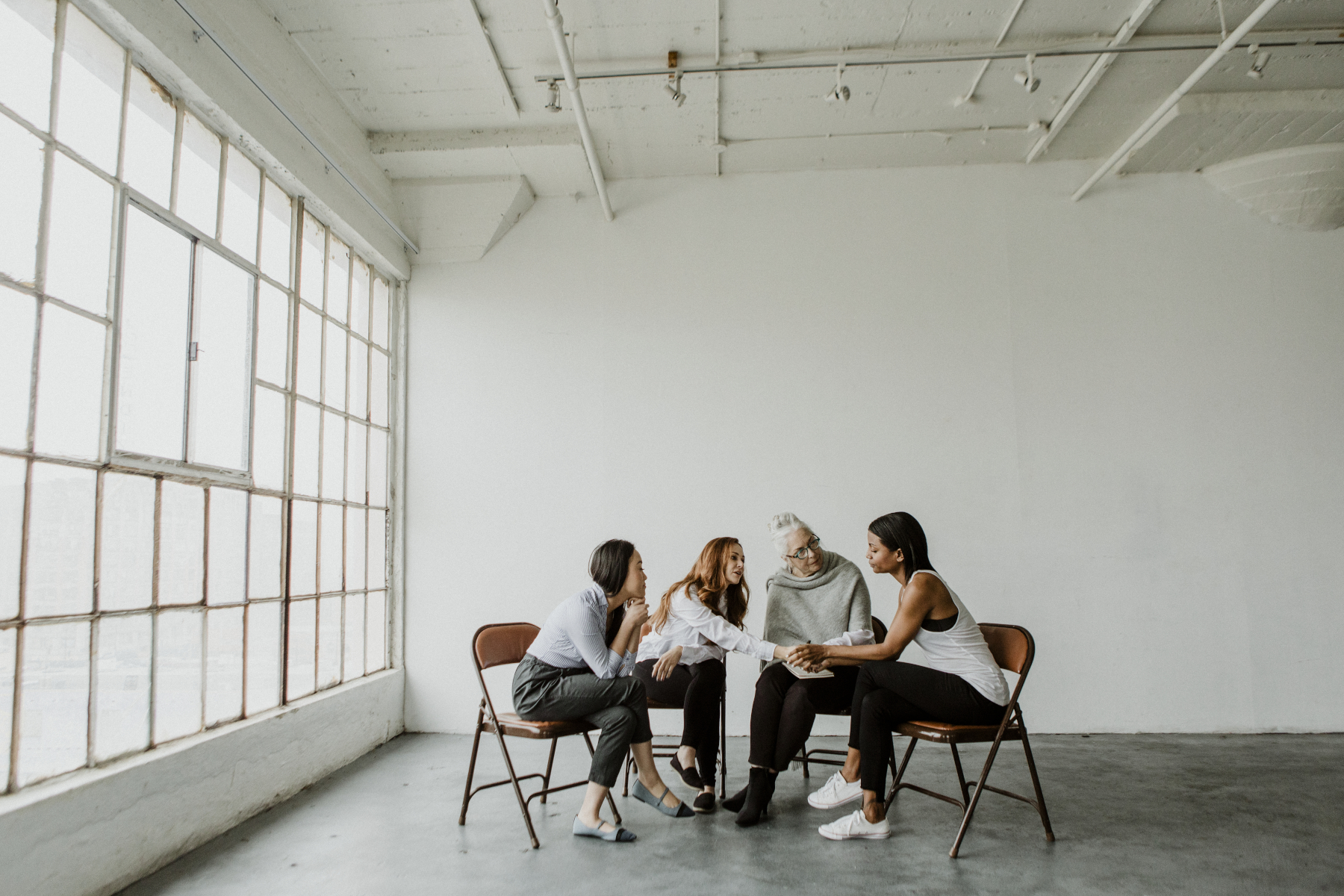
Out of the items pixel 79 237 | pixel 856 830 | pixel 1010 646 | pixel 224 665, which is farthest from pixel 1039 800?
pixel 79 237

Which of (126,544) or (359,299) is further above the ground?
(359,299)

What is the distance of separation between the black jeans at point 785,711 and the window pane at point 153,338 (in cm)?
258

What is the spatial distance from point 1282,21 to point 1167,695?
3838 mm

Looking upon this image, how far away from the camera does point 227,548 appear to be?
365 cm

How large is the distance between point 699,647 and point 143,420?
2433mm

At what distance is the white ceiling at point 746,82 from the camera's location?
13.8ft

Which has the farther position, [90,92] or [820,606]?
[820,606]

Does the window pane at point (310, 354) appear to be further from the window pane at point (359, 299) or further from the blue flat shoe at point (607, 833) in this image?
the blue flat shoe at point (607, 833)

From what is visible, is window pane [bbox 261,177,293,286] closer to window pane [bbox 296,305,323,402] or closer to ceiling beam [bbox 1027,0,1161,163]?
window pane [bbox 296,305,323,402]

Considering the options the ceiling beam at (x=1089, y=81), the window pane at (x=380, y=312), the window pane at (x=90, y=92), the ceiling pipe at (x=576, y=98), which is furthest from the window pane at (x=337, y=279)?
the ceiling beam at (x=1089, y=81)

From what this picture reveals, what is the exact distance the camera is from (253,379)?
3.88 m

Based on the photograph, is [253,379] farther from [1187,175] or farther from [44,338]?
[1187,175]

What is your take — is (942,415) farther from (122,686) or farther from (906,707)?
(122,686)

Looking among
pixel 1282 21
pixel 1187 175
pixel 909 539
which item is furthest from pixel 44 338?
pixel 1187 175
